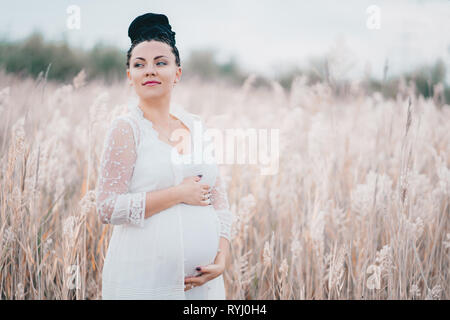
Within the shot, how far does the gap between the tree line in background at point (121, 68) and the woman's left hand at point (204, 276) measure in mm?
1106

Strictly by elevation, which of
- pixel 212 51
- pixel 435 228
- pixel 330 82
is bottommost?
pixel 435 228

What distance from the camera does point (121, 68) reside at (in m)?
5.82

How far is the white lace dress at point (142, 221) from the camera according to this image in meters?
1.24

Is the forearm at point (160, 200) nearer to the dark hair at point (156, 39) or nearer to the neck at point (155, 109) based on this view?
the neck at point (155, 109)

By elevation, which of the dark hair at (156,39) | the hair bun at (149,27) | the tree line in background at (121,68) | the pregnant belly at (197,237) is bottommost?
the pregnant belly at (197,237)

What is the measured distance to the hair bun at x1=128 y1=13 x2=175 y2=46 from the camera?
4.32ft

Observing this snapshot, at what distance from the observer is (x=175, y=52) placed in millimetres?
1381

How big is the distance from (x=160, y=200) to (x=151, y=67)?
464 mm

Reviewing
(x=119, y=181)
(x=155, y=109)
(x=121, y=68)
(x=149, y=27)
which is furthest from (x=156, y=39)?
(x=121, y=68)

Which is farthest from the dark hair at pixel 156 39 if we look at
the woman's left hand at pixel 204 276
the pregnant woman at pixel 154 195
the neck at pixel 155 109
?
the woman's left hand at pixel 204 276

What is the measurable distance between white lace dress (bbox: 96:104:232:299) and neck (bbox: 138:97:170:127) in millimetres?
43
